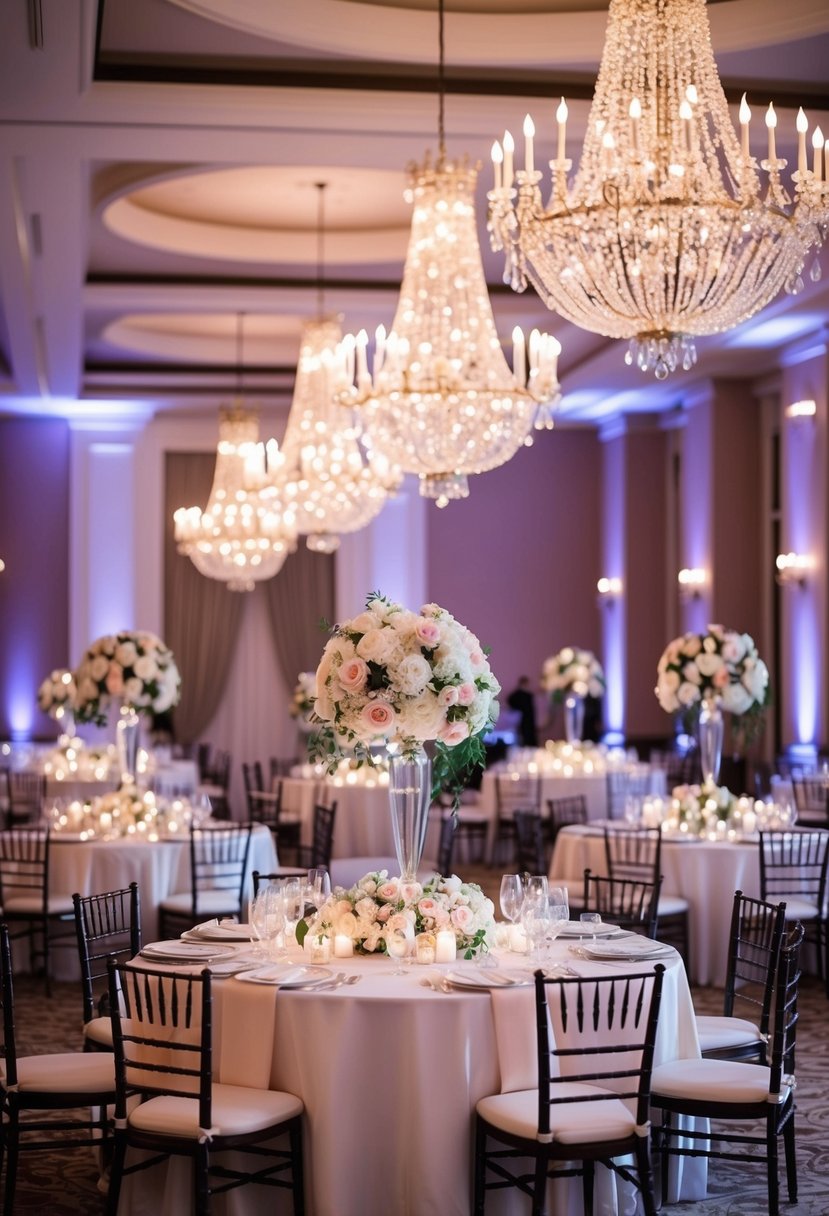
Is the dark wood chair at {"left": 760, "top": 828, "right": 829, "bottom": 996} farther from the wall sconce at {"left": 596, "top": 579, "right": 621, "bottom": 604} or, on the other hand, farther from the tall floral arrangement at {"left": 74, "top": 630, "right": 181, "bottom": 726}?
the wall sconce at {"left": 596, "top": 579, "right": 621, "bottom": 604}

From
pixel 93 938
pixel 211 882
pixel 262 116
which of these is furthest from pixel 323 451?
pixel 93 938

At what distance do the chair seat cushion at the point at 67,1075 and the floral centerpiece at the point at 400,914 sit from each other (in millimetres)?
772

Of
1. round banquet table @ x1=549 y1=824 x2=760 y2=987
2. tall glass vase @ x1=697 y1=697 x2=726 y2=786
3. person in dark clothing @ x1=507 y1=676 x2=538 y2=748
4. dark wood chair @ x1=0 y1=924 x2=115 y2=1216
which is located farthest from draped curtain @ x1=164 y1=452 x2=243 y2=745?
dark wood chair @ x1=0 y1=924 x2=115 y2=1216

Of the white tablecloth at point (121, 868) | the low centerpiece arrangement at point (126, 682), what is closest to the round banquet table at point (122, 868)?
the white tablecloth at point (121, 868)

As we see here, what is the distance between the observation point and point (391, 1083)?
468cm

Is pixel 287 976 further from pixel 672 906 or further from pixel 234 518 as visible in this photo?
pixel 234 518

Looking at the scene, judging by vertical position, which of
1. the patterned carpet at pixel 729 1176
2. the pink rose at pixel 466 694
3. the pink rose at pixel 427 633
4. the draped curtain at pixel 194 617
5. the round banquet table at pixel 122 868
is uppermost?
the draped curtain at pixel 194 617

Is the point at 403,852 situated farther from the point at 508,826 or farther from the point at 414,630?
the point at 508,826

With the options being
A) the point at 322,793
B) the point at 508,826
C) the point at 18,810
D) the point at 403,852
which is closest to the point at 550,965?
the point at 403,852

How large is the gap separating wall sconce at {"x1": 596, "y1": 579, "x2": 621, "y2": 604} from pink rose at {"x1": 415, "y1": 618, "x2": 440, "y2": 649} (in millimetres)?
13665

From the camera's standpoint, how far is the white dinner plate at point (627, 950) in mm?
5168

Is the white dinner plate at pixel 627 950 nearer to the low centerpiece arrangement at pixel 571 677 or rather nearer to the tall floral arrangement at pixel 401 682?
the tall floral arrangement at pixel 401 682

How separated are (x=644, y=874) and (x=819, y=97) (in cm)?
450

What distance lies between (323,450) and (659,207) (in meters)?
5.74
